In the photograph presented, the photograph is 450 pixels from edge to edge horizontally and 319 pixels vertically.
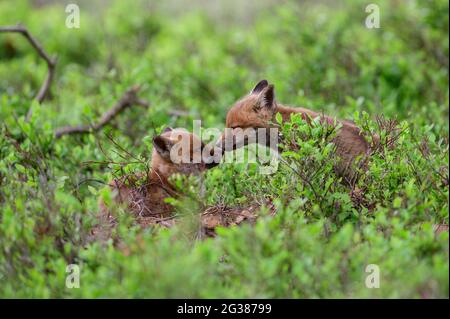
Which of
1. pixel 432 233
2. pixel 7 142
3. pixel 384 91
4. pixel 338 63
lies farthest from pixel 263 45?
pixel 432 233

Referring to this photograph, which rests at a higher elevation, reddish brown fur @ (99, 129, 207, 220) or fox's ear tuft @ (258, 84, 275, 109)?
fox's ear tuft @ (258, 84, 275, 109)

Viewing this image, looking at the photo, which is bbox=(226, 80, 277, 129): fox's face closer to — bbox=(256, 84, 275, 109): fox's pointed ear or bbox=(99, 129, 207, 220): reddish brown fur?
bbox=(256, 84, 275, 109): fox's pointed ear

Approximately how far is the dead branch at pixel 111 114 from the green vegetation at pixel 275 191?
16cm

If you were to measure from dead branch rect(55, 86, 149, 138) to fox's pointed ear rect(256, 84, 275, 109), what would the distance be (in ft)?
9.17

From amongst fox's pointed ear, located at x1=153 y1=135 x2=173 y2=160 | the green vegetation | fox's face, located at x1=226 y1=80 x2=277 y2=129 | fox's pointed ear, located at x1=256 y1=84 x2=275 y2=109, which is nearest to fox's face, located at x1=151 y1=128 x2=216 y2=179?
fox's pointed ear, located at x1=153 y1=135 x2=173 y2=160

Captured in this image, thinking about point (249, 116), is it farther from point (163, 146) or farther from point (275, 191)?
point (275, 191)

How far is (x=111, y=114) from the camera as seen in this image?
11609mm

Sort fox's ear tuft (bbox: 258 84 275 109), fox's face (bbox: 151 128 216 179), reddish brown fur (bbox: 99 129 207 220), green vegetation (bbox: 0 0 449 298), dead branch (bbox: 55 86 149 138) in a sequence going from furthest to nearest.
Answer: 1. dead branch (bbox: 55 86 149 138)
2. fox's ear tuft (bbox: 258 84 275 109)
3. fox's face (bbox: 151 128 216 179)
4. reddish brown fur (bbox: 99 129 207 220)
5. green vegetation (bbox: 0 0 449 298)

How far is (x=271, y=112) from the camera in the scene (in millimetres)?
9500

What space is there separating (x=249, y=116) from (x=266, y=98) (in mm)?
345

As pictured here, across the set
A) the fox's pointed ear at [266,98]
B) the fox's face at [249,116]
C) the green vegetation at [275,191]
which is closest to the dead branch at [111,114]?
the green vegetation at [275,191]

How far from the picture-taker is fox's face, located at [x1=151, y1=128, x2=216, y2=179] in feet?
29.3

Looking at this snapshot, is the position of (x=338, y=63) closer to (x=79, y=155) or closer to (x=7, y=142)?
(x=79, y=155)
